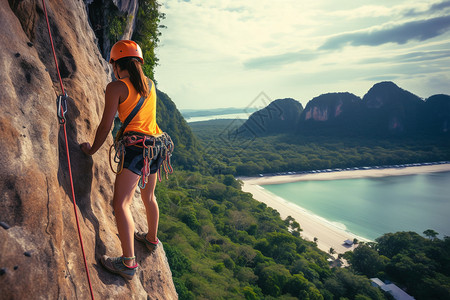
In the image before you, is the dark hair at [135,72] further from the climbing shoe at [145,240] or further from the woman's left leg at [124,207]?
the climbing shoe at [145,240]

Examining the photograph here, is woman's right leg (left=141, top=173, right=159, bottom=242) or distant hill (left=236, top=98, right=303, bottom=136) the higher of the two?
distant hill (left=236, top=98, right=303, bottom=136)

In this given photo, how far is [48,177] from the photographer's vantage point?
231 centimetres

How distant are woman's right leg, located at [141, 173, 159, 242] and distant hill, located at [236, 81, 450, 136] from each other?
100610 mm

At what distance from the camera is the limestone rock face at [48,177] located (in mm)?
1914

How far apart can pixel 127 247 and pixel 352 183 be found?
63394 mm

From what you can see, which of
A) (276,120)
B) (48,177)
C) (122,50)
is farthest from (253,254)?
(276,120)

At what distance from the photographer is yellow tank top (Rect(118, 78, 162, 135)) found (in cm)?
267

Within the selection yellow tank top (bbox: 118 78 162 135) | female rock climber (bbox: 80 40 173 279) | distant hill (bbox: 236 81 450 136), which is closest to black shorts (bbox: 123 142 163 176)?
female rock climber (bbox: 80 40 173 279)

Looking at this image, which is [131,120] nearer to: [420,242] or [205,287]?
[205,287]

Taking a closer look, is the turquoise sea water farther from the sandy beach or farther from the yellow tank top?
the yellow tank top

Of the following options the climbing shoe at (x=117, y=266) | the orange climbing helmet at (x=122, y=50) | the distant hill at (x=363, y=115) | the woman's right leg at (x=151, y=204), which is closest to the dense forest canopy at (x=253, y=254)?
the orange climbing helmet at (x=122, y=50)

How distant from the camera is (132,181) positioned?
110 inches

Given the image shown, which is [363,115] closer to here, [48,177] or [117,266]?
[117,266]

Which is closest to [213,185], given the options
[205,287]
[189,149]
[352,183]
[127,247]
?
[189,149]
